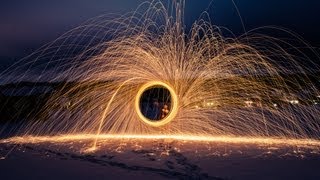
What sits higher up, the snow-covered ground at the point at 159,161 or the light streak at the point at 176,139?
the light streak at the point at 176,139

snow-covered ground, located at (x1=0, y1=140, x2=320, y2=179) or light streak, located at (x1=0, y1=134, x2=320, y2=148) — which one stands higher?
light streak, located at (x1=0, y1=134, x2=320, y2=148)

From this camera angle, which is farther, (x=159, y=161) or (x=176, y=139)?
(x=176, y=139)

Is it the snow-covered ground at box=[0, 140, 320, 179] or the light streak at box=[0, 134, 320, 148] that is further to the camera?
the light streak at box=[0, 134, 320, 148]

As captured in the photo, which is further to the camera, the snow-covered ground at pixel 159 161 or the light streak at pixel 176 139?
the light streak at pixel 176 139

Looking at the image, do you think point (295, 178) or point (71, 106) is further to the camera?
point (71, 106)

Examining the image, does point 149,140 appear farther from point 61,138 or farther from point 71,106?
point 71,106

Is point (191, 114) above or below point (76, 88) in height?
below

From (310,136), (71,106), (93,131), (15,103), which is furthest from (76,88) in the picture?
(310,136)

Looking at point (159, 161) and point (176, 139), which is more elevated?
point (176, 139)
